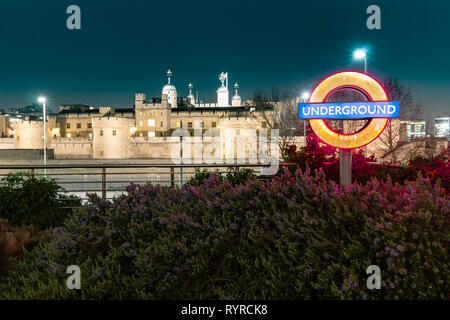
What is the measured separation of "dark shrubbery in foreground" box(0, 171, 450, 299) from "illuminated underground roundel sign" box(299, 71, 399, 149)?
1708 millimetres

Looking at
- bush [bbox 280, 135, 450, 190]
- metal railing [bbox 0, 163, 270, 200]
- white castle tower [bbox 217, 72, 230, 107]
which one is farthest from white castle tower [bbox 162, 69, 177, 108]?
bush [bbox 280, 135, 450, 190]

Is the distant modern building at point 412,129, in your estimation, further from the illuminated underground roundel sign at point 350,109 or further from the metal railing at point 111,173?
the illuminated underground roundel sign at point 350,109

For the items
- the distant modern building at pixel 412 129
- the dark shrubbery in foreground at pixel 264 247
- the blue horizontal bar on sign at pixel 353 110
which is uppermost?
the distant modern building at pixel 412 129

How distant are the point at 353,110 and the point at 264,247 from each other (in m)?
2.91

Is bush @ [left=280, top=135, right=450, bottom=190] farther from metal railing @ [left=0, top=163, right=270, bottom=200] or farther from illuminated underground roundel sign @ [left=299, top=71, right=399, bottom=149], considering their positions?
illuminated underground roundel sign @ [left=299, top=71, right=399, bottom=149]

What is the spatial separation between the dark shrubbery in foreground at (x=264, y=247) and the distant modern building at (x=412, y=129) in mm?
23929

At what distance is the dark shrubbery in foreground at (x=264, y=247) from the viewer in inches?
113

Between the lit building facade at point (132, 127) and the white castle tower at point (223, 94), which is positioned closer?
the lit building facade at point (132, 127)

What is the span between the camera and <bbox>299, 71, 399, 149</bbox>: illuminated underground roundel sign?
5281 millimetres

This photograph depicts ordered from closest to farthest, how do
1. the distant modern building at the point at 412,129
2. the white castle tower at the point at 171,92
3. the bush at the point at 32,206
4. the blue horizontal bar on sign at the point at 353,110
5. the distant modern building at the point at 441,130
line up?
the blue horizontal bar on sign at the point at 353,110, the bush at the point at 32,206, the distant modern building at the point at 412,129, the distant modern building at the point at 441,130, the white castle tower at the point at 171,92

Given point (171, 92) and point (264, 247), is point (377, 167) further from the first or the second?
point (171, 92)

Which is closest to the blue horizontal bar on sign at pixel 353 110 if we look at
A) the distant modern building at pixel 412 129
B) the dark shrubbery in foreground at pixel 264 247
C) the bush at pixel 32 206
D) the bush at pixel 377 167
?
the dark shrubbery in foreground at pixel 264 247
